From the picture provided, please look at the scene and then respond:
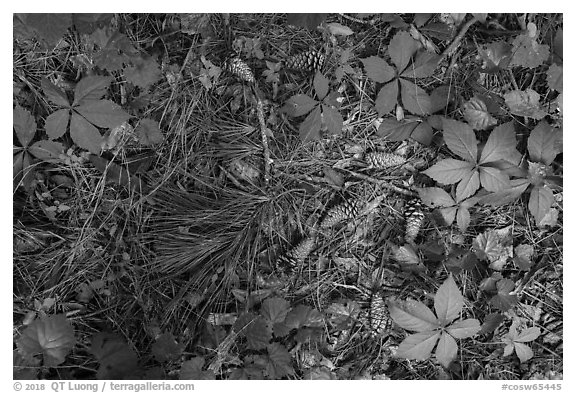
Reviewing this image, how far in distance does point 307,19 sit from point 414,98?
0.64m

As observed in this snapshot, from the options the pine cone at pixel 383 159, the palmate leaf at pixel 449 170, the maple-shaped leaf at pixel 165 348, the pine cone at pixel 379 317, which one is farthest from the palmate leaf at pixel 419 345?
the maple-shaped leaf at pixel 165 348

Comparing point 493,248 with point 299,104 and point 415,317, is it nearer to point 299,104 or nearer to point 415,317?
point 415,317

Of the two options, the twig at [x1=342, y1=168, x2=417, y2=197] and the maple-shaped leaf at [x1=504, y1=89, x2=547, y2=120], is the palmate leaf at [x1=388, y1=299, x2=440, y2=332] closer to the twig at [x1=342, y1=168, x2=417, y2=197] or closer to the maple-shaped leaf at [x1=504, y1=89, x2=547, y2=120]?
the twig at [x1=342, y1=168, x2=417, y2=197]

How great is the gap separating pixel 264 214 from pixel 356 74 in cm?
85

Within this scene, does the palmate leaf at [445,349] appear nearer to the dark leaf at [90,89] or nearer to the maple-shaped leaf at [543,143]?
the maple-shaped leaf at [543,143]

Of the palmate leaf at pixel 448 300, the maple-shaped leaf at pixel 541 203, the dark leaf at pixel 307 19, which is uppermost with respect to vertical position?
the dark leaf at pixel 307 19

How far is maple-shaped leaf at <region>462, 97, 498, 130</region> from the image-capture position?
2.35m

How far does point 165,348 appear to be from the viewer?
7.45 feet

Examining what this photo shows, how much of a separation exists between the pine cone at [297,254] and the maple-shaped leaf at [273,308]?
0.18 meters

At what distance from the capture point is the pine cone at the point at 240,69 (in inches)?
92.6

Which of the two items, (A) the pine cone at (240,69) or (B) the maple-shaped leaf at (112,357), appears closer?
(B) the maple-shaped leaf at (112,357)

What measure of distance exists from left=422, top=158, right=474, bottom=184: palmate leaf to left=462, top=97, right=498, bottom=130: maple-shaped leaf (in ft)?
0.72

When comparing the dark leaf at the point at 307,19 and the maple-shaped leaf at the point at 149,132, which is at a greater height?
the dark leaf at the point at 307,19

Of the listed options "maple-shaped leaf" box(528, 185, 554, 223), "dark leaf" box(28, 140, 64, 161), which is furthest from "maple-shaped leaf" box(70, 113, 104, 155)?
"maple-shaped leaf" box(528, 185, 554, 223)
